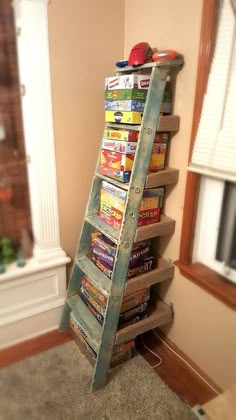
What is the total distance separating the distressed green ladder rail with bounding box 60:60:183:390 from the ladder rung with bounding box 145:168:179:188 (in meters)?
0.05

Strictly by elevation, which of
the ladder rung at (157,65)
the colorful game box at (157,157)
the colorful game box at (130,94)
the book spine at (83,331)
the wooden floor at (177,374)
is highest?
the ladder rung at (157,65)

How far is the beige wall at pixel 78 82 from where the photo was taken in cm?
150

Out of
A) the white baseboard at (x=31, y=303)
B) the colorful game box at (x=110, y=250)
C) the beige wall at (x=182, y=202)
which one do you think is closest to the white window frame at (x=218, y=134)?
the beige wall at (x=182, y=202)

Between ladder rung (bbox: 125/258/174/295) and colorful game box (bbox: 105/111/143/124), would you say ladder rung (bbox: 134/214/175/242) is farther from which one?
colorful game box (bbox: 105/111/143/124)

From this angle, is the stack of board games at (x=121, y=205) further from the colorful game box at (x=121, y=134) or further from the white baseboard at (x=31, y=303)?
the white baseboard at (x=31, y=303)

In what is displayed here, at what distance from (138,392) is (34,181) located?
4.02ft

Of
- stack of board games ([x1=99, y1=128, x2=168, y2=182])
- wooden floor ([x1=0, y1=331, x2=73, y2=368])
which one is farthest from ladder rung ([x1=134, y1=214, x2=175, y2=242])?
wooden floor ([x1=0, y1=331, x2=73, y2=368])

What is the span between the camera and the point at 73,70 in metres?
1.57

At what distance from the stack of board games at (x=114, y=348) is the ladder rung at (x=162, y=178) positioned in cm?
86

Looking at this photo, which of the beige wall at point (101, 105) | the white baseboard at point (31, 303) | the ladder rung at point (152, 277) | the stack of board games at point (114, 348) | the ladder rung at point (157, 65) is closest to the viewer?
the ladder rung at point (157, 65)

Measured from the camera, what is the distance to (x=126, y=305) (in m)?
1.57

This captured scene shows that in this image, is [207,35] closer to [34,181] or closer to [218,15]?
[218,15]

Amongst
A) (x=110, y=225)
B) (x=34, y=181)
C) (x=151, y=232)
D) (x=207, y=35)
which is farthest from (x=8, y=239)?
(x=207, y=35)

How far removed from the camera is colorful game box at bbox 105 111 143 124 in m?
1.34
